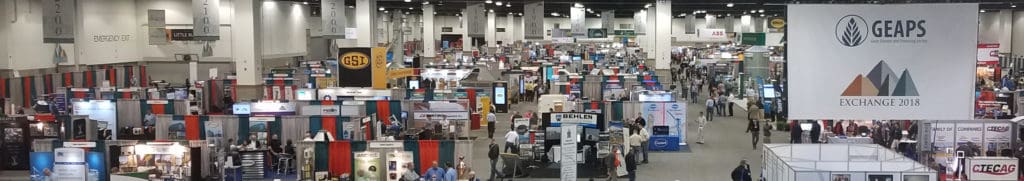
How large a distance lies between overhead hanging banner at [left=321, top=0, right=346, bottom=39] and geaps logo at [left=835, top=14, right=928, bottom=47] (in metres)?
21.9

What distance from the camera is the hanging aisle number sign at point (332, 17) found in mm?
29609

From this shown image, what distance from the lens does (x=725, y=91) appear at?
3656 cm

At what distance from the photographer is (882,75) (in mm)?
9750

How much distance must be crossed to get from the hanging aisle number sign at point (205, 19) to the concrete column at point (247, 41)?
4.14 meters

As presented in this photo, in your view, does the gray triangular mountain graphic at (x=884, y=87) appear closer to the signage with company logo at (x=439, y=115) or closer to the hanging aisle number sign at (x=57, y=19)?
the signage with company logo at (x=439, y=115)

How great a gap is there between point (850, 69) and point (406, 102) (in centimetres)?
1419

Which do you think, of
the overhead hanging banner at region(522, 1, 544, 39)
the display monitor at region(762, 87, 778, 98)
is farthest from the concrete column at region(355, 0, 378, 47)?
the display monitor at region(762, 87, 778, 98)

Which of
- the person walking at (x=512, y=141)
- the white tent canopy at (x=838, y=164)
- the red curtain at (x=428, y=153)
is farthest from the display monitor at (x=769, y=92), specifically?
the red curtain at (x=428, y=153)

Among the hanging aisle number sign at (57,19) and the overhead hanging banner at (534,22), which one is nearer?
the hanging aisle number sign at (57,19)

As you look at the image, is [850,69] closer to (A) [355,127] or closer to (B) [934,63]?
(B) [934,63]

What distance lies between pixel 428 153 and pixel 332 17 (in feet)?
48.9

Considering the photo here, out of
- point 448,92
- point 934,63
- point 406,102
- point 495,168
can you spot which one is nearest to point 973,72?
point 934,63

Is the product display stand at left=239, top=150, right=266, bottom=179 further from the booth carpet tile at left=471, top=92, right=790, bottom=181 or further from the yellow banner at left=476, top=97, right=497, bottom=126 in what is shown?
the yellow banner at left=476, top=97, right=497, bottom=126

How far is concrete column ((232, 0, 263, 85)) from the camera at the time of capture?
29516mm
